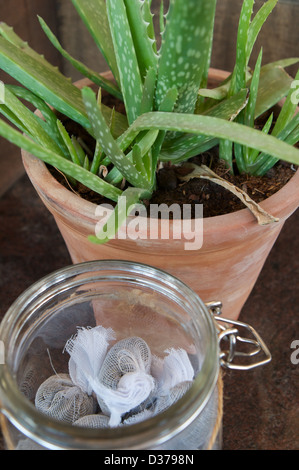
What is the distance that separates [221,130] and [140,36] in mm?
134

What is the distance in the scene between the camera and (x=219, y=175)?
476mm

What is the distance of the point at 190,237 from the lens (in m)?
0.39

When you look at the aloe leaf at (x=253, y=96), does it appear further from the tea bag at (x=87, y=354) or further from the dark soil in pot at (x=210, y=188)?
the tea bag at (x=87, y=354)

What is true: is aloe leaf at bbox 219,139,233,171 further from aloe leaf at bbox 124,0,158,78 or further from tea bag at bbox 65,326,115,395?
tea bag at bbox 65,326,115,395

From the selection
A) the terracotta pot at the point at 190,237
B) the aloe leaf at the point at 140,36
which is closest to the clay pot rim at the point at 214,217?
the terracotta pot at the point at 190,237

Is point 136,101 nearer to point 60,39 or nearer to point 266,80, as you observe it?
point 266,80

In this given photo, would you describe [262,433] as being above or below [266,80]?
below

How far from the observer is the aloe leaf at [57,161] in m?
0.31

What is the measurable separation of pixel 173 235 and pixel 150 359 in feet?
0.30

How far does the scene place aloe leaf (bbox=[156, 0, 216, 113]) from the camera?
30 cm

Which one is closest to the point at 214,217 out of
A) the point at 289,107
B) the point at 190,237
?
the point at 190,237

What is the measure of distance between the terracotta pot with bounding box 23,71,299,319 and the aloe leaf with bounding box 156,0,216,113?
0.10 m

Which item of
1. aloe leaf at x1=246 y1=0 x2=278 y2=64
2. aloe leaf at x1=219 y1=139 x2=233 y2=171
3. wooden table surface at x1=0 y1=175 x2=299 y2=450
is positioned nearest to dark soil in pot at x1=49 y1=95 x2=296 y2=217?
aloe leaf at x1=219 y1=139 x2=233 y2=171
